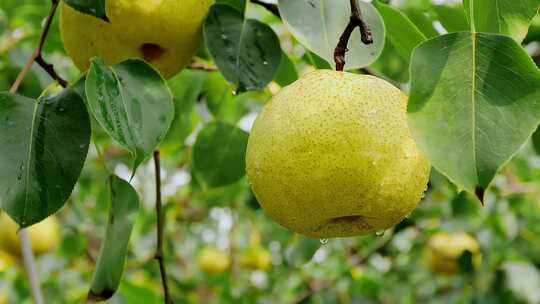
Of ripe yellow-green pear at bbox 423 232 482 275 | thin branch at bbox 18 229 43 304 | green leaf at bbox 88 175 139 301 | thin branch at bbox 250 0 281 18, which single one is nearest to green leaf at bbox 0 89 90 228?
green leaf at bbox 88 175 139 301

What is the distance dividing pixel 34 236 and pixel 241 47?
2.04 metres

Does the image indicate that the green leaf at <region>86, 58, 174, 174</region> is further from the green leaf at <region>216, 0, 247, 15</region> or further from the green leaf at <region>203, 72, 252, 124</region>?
the green leaf at <region>203, 72, 252, 124</region>

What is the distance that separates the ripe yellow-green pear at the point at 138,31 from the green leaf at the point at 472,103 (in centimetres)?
42

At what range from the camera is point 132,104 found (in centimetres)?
100

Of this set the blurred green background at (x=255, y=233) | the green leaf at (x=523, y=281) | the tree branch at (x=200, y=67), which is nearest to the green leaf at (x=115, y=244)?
the blurred green background at (x=255, y=233)

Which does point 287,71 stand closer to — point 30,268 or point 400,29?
point 400,29

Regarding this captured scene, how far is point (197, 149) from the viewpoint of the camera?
1648mm

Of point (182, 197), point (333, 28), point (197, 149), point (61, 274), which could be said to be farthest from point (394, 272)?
point (333, 28)

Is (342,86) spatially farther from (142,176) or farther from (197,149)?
(142,176)

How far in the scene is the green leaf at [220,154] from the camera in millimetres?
1583

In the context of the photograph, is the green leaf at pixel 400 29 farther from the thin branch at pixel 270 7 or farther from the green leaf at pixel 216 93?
the green leaf at pixel 216 93

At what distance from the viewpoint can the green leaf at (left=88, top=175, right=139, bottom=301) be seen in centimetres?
117

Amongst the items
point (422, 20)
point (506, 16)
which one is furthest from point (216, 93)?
point (506, 16)

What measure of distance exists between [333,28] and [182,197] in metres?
2.96
